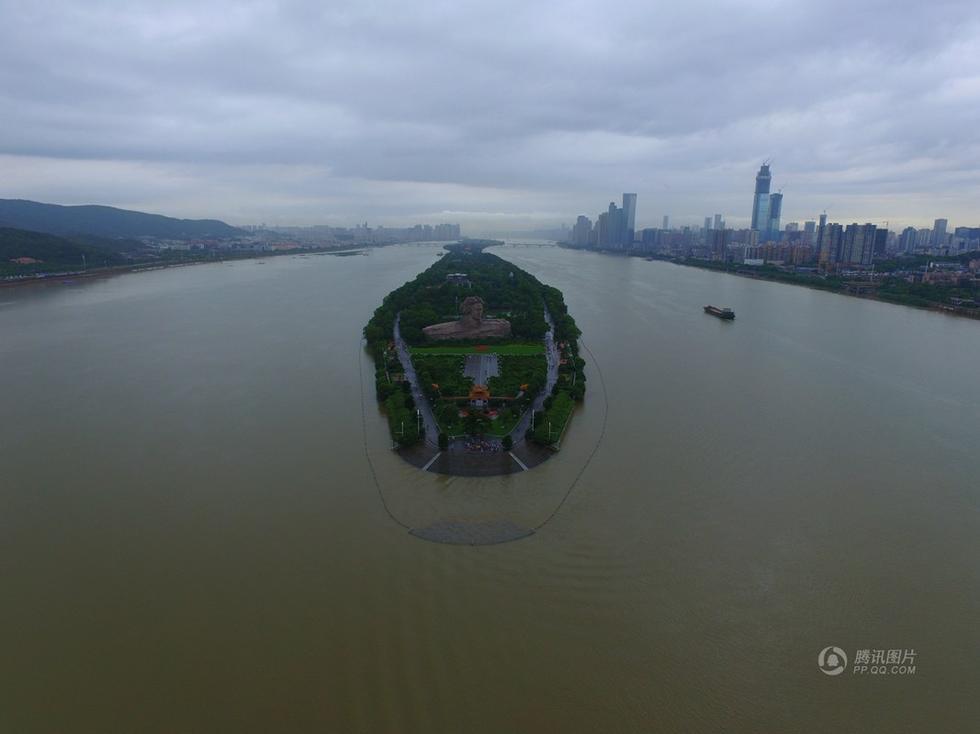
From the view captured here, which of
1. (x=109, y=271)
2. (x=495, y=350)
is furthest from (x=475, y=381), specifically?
(x=109, y=271)

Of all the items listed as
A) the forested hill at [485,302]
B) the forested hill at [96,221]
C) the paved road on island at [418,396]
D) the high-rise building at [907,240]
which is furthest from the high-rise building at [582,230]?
the paved road on island at [418,396]

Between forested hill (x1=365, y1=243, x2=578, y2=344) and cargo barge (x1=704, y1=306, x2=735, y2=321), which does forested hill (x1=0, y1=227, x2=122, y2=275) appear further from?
cargo barge (x1=704, y1=306, x2=735, y2=321)

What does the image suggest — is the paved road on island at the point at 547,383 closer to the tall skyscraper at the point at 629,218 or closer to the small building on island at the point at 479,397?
the small building on island at the point at 479,397

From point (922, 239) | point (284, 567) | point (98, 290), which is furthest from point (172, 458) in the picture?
point (922, 239)

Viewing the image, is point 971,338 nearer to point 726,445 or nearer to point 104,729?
point 726,445

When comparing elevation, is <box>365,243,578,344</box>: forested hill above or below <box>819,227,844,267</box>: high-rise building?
below

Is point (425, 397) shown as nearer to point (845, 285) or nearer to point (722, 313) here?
point (722, 313)

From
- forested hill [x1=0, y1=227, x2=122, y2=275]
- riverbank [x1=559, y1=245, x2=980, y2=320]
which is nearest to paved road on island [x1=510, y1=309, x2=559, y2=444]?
riverbank [x1=559, y1=245, x2=980, y2=320]
